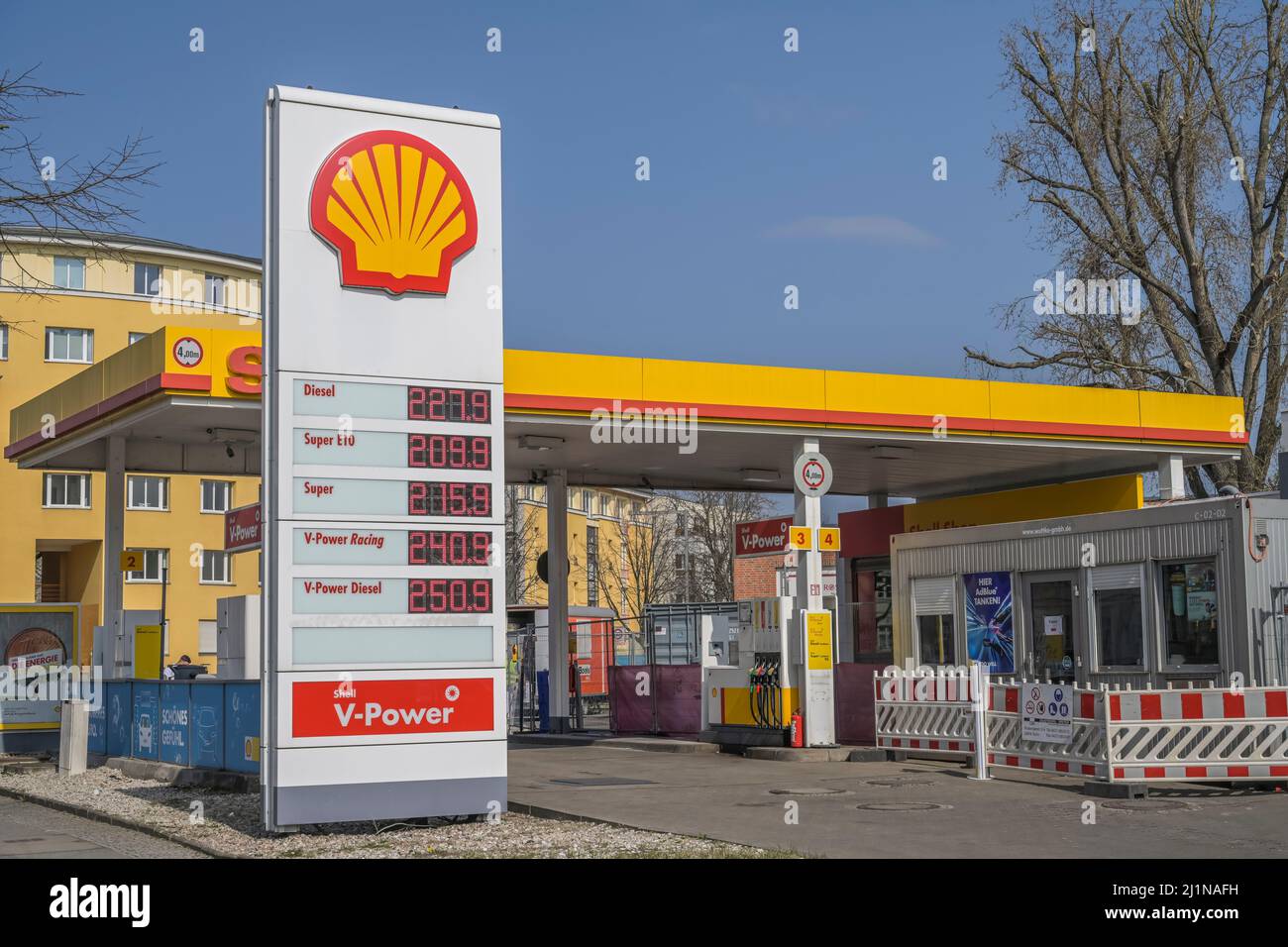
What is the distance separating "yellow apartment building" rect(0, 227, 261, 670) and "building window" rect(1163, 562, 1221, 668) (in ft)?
132

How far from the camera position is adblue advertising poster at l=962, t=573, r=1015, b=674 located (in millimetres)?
21953

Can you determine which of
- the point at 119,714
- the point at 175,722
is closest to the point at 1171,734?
the point at 175,722

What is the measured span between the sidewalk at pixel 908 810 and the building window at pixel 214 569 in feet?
146

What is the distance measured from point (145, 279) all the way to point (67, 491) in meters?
10.8

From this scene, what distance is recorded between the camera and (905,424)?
71.2 feet

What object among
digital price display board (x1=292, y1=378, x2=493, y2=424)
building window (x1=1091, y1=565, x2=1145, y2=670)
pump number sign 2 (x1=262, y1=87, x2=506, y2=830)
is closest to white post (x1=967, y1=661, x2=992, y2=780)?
building window (x1=1091, y1=565, x2=1145, y2=670)

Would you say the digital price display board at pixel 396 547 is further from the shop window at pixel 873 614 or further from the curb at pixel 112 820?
the shop window at pixel 873 614

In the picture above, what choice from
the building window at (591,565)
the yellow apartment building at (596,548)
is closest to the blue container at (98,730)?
the yellow apartment building at (596,548)

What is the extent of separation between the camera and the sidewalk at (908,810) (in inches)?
431

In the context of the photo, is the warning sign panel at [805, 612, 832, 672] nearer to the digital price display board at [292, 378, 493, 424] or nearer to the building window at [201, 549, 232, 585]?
the digital price display board at [292, 378, 493, 424]

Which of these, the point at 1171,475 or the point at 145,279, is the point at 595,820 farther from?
the point at 145,279

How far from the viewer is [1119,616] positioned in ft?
65.7

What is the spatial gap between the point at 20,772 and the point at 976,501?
16.4 metres
